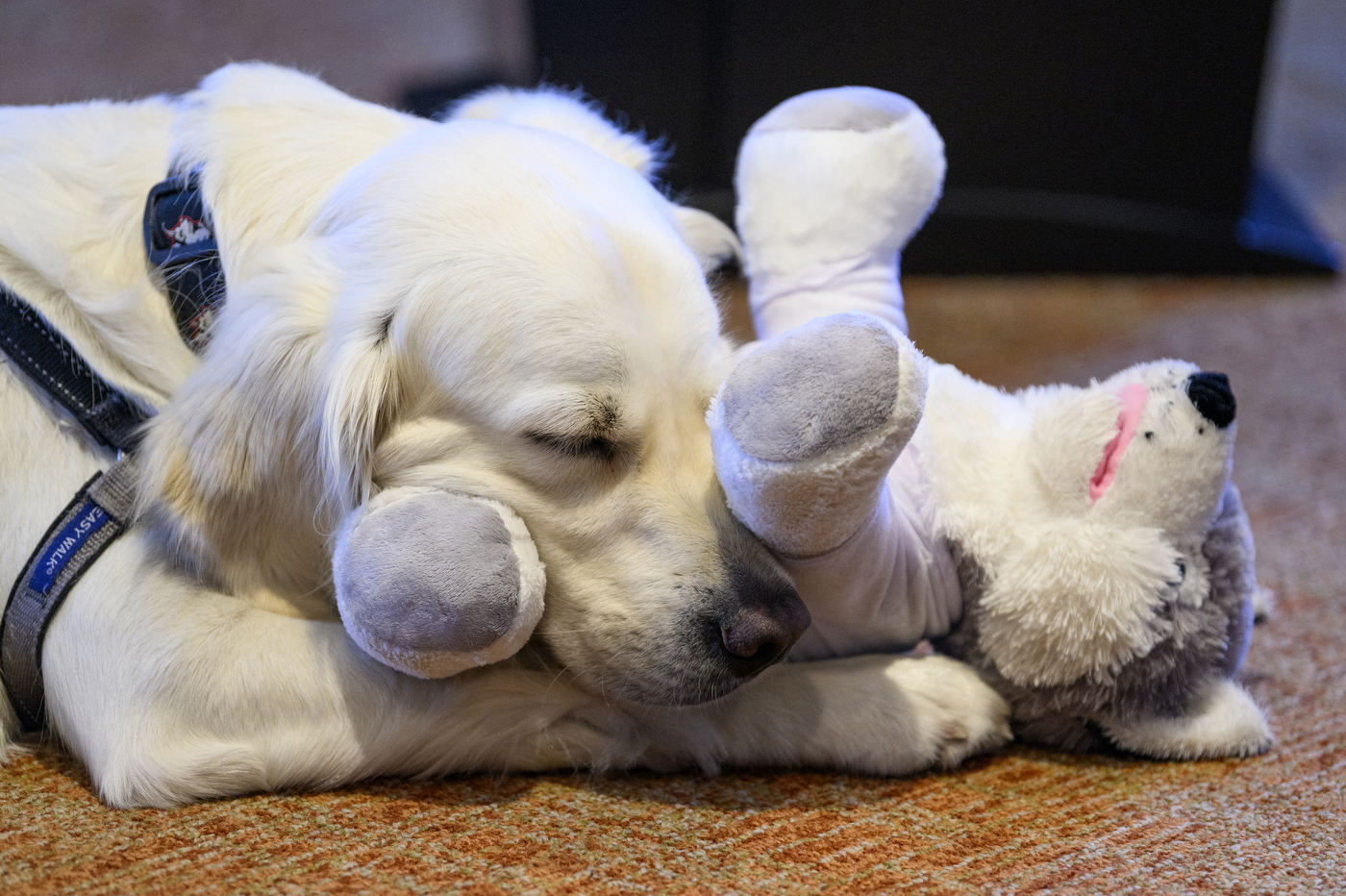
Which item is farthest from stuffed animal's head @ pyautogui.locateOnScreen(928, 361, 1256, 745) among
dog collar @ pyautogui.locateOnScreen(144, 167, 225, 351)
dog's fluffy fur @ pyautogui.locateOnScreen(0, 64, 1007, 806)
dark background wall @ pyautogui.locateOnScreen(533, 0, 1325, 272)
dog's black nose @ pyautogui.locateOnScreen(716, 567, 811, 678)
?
dark background wall @ pyautogui.locateOnScreen(533, 0, 1325, 272)

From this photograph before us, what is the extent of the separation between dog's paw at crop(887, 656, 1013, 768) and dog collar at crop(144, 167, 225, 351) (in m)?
0.89

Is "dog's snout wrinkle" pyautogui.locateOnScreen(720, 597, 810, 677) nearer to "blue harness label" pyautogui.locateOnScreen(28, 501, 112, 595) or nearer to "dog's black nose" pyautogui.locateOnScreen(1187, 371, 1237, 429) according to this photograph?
"dog's black nose" pyautogui.locateOnScreen(1187, 371, 1237, 429)

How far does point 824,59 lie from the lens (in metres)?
3.11

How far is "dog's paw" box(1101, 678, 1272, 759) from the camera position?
4.24 ft

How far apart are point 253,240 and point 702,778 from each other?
0.80 meters

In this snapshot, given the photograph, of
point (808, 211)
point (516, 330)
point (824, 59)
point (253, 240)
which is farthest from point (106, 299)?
point (824, 59)

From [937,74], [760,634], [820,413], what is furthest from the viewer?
[937,74]

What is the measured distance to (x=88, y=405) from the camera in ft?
4.26

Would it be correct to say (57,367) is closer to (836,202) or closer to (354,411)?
(354,411)

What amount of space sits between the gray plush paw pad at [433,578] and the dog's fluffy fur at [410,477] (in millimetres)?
110

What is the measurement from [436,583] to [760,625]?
0.31 meters

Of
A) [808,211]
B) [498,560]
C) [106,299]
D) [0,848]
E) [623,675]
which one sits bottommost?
[0,848]

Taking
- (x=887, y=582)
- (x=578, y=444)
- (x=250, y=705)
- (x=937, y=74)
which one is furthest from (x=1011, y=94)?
(x=250, y=705)

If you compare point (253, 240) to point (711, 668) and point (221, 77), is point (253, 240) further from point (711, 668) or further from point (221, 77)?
point (711, 668)
